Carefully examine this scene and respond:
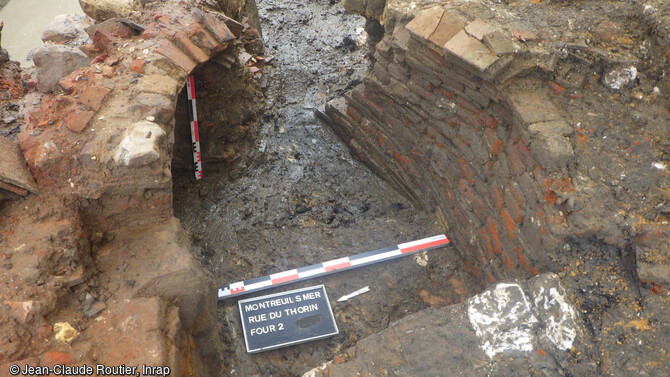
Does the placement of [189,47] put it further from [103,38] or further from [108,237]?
[108,237]

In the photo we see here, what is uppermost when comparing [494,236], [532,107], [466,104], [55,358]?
[532,107]

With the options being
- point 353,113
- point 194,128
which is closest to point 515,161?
point 353,113

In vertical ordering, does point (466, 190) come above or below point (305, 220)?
above

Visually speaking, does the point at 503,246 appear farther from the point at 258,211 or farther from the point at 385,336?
the point at 258,211

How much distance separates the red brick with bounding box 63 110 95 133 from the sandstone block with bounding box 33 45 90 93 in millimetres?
1062

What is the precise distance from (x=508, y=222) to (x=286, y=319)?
1741mm

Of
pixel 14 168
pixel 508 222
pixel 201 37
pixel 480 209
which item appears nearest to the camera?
pixel 14 168

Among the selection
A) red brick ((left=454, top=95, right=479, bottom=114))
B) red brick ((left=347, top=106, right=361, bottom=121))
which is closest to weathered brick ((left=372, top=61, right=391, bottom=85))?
red brick ((left=347, top=106, right=361, bottom=121))

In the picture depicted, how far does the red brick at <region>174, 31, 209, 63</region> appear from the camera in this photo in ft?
12.4

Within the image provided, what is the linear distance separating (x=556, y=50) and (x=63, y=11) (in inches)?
285

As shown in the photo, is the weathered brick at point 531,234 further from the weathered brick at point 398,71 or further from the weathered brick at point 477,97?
the weathered brick at point 398,71

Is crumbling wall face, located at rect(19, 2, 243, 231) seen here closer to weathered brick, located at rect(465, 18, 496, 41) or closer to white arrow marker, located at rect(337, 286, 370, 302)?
white arrow marker, located at rect(337, 286, 370, 302)

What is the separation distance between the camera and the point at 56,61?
4004 mm

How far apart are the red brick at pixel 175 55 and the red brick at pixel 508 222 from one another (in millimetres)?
2537
